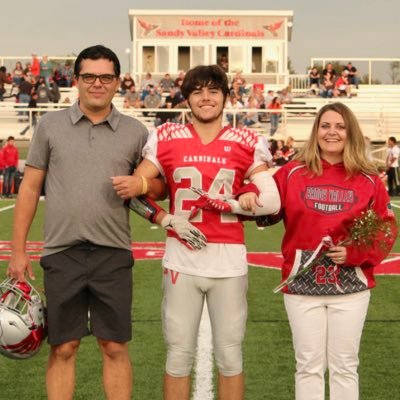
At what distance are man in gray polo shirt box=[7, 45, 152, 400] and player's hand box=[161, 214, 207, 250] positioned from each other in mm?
210

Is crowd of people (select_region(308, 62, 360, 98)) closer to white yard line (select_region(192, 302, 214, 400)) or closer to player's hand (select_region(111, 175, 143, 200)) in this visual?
white yard line (select_region(192, 302, 214, 400))

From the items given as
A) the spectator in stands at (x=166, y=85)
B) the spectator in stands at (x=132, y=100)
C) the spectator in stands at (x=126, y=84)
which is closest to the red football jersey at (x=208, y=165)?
the spectator in stands at (x=132, y=100)

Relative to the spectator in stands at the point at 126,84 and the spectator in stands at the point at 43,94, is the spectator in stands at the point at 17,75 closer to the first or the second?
the spectator in stands at the point at 126,84

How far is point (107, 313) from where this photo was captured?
4.37 metres

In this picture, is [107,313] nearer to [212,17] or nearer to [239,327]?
[239,327]

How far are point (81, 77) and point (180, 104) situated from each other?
842 inches

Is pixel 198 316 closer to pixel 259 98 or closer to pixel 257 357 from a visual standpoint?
pixel 257 357

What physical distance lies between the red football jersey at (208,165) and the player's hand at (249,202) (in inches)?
4.3

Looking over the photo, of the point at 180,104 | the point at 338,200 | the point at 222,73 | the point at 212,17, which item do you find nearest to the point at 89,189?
the point at 222,73

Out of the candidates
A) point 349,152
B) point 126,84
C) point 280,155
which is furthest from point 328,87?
point 349,152

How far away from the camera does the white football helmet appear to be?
14.0ft

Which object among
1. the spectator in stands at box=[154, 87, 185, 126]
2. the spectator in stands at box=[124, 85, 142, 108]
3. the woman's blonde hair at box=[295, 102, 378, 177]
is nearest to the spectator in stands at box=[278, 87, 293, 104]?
the spectator in stands at box=[154, 87, 185, 126]

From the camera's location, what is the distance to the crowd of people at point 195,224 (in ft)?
14.0

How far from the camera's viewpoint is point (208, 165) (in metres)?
4.27
